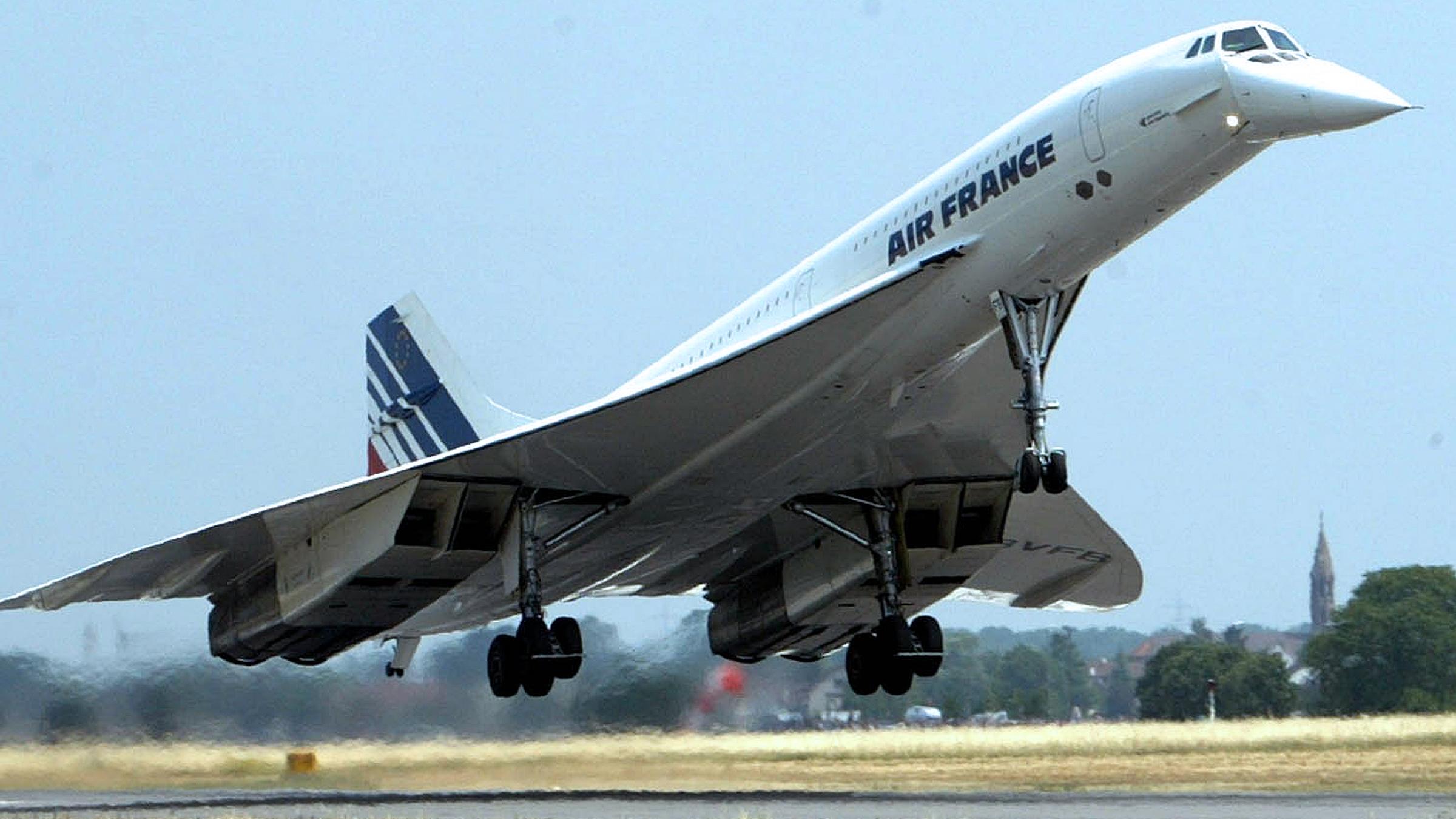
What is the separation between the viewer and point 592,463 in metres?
15.3

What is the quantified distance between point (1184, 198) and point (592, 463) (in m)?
5.26

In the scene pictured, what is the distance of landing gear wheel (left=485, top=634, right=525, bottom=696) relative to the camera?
51.0 ft

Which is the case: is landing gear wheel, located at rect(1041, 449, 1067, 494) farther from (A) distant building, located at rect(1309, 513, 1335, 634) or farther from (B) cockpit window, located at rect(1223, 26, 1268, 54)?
(A) distant building, located at rect(1309, 513, 1335, 634)

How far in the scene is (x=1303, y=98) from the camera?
1106cm

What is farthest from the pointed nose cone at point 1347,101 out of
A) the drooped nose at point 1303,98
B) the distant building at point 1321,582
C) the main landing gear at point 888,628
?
the distant building at point 1321,582

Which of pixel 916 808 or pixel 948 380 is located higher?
pixel 948 380

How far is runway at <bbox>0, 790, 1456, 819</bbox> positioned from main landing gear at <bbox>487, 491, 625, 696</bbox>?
89 centimetres

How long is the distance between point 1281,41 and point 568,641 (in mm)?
7322

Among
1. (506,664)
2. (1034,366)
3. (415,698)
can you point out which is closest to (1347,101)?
(1034,366)

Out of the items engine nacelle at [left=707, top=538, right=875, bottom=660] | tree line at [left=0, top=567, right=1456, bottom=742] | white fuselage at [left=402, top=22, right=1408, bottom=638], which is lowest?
tree line at [left=0, top=567, right=1456, bottom=742]

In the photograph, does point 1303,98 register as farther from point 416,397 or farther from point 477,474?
point 416,397

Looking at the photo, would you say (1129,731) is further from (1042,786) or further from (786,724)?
(1042,786)

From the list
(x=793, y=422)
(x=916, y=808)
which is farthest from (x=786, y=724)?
(x=916, y=808)

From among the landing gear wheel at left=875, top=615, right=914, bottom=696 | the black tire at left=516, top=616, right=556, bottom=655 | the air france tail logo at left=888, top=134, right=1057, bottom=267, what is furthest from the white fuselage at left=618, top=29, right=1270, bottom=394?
the landing gear wheel at left=875, top=615, right=914, bottom=696
